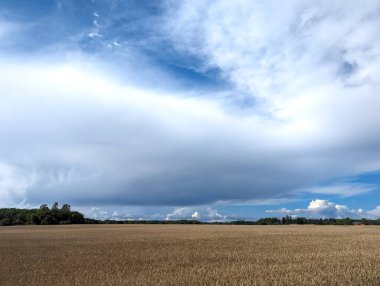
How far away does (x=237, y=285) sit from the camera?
15.7 meters

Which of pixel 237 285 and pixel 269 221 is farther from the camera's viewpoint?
pixel 269 221

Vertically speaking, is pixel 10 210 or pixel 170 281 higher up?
pixel 10 210

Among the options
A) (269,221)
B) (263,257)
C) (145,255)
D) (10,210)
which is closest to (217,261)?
(263,257)

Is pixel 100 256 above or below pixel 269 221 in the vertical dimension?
below

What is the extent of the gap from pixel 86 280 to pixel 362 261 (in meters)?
15.5

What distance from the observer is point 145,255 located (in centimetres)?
2656

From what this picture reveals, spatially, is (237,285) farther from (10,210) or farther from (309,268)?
(10,210)

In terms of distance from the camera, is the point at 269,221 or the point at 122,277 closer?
the point at 122,277

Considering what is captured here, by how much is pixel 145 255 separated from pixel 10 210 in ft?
553

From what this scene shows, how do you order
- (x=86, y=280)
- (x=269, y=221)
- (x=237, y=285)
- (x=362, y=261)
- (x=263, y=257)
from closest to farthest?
(x=237, y=285) < (x=86, y=280) < (x=362, y=261) < (x=263, y=257) < (x=269, y=221)

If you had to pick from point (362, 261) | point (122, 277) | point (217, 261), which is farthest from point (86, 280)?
point (362, 261)

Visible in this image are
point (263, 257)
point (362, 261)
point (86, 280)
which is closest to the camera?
point (86, 280)

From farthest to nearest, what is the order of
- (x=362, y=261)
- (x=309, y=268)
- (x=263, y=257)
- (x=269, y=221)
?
(x=269, y=221) → (x=263, y=257) → (x=362, y=261) → (x=309, y=268)

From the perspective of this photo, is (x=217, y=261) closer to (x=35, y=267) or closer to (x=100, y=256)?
(x=100, y=256)
